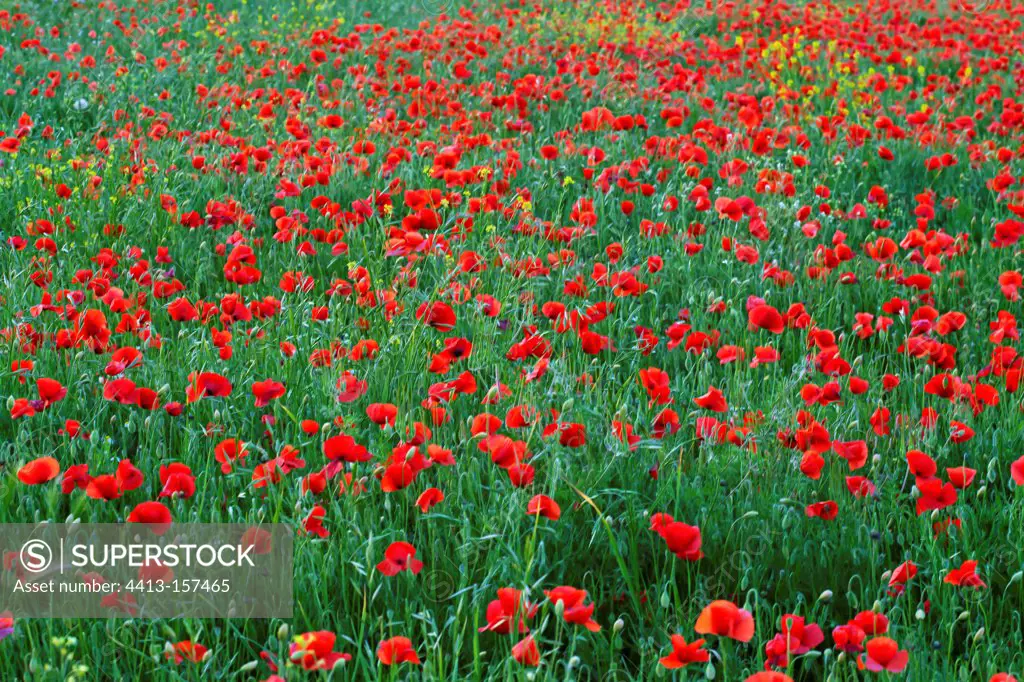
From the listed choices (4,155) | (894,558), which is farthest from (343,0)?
(894,558)

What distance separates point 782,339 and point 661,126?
9.10 ft

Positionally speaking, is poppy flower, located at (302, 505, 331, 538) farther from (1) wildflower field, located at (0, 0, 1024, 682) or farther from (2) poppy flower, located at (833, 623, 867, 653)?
(2) poppy flower, located at (833, 623, 867, 653)

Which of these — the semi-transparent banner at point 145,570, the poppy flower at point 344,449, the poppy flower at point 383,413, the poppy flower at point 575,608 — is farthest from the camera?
the poppy flower at point 383,413

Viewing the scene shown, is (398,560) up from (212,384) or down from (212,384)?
down

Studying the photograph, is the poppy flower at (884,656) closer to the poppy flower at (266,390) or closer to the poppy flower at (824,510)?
the poppy flower at (824,510)

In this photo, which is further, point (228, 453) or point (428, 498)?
point (228, 453)

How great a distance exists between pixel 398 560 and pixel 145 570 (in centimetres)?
43

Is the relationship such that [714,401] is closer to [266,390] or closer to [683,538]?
[683,538]

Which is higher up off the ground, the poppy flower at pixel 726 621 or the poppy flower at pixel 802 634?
the poppy flower at pixel 726 621

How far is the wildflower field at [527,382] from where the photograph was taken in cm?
190

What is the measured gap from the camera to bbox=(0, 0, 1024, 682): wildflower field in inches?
74.8

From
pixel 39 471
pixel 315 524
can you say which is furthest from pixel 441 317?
pixel 39 471

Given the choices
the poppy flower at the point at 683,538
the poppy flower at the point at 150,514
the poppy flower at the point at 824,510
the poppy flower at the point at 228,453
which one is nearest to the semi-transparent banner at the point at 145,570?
the poppy flower at the point at 150,514

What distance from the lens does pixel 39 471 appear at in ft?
6.52
